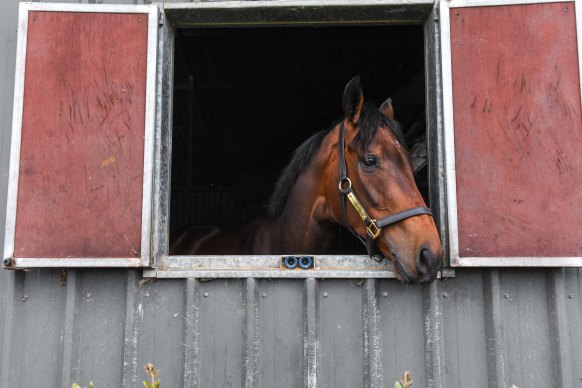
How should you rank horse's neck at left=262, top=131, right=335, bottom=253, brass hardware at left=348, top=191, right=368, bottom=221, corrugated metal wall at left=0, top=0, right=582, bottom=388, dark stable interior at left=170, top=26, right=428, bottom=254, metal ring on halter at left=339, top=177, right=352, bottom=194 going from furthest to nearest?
1. dark stable interior at left=170, top=26, right=428, bottom=254
2. horse's neck at left=262, top=131, right=335, bottom=253
3. metal ring on halter at left=339, top=177, right=352, bottom=194
4. brass hardware at left=348, top=191, right=368, bottom=221
5. corrugated metal wall at left=0, top=0, right=582, bottom=388

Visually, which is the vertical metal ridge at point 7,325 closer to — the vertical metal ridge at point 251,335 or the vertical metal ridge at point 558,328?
the vertical metal ridge at point 251,335

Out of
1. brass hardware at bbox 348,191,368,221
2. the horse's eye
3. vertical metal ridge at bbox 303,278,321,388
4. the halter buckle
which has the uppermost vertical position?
the horse's eye

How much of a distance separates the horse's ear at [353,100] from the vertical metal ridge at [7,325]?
72.9 inches

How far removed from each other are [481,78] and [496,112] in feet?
0.60

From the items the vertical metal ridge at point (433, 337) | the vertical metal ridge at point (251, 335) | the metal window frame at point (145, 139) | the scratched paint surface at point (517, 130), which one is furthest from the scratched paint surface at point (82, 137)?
the scratched paint surface at point (517, 130)

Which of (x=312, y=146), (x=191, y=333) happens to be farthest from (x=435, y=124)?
(x=191, y=333)

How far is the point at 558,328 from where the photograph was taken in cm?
248

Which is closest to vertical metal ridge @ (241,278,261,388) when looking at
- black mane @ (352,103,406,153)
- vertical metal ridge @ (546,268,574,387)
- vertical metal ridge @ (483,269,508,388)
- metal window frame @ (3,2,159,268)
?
metal window frame @ (3,2,159,268)

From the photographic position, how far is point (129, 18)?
8.86 ft

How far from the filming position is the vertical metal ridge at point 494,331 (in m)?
2.47

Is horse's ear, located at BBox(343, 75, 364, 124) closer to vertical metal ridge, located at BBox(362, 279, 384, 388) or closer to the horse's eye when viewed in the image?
the horse's eye

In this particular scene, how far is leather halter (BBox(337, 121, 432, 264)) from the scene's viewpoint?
2.46 m

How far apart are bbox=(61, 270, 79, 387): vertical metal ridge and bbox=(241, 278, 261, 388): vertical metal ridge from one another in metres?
0.80

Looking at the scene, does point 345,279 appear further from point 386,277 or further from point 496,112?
point 496,112
